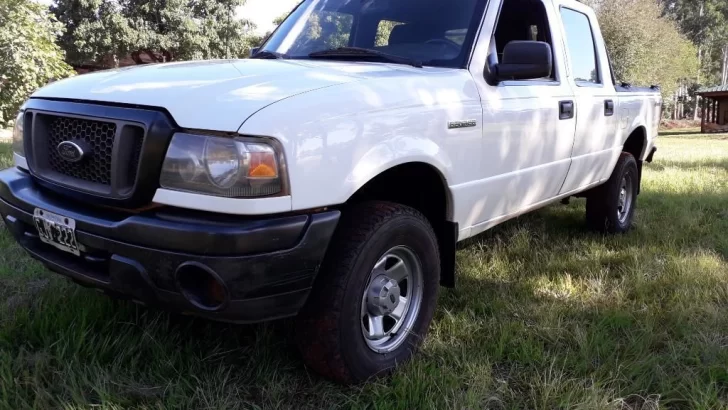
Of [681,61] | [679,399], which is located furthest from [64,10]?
[681,61]

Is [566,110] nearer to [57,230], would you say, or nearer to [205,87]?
[205,87]

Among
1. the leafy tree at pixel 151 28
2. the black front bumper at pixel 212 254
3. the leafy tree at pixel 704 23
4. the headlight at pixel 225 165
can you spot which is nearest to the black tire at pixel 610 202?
the black front bumper at pixel 212 254

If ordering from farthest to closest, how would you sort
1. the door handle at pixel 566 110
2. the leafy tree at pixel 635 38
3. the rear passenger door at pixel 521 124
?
1. the leafy tree at pixel 635 38
2. the door handle at pixel 566 110
3. the rear passenger door at pixel 521 124

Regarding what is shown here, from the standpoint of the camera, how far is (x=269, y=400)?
2275 mm

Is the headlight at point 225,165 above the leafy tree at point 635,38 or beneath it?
beneath

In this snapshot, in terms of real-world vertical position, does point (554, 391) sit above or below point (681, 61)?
below

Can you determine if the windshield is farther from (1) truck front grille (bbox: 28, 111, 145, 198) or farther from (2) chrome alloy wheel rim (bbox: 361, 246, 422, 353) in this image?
(1) truck front grille (bbox: 28, 111, 145, 198)

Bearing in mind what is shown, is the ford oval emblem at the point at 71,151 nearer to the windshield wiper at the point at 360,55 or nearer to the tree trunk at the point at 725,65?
the windshield wiper at the point at 360,55

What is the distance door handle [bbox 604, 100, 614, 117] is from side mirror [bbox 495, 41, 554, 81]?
5.19ft

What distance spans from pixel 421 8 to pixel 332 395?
2.16 meters

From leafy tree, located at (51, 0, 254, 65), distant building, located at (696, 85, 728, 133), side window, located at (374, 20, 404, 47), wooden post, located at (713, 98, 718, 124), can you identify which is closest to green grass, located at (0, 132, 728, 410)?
side window, located at (374, 20, 404, 47)

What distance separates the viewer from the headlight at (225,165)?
190 cm

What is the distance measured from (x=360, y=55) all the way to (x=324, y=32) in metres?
0.55

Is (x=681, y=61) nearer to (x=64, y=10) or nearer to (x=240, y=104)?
(x=64, y=10)
